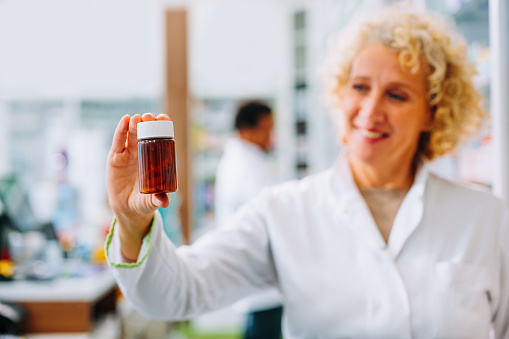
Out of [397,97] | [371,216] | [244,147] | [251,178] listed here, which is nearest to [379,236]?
[371,216]

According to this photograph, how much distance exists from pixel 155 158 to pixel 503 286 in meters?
1.04

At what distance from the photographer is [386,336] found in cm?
128

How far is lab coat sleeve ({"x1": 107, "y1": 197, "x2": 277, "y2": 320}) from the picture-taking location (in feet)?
3.71

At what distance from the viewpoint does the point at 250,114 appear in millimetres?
3338

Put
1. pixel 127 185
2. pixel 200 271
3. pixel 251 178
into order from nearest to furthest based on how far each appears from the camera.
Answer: pixel 127 185
pixel 200 271
pixel 251 178

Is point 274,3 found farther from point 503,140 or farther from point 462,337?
point 462,337

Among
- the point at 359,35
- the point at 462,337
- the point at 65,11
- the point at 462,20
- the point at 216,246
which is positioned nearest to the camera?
the point at 462,337

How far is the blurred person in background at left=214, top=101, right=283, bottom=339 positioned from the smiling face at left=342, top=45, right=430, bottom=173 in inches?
64.1

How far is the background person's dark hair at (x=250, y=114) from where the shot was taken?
10.9 feet

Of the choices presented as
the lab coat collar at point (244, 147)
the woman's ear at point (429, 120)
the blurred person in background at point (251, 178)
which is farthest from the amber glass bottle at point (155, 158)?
the lab coat collar at point (244, 147)

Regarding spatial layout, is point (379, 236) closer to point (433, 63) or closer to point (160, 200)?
point (433, 63)

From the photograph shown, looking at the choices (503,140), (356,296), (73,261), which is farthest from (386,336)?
(73,261)

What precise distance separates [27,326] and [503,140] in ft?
7.07

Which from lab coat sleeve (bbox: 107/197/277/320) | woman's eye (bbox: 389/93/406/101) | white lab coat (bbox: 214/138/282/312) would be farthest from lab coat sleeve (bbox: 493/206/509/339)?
white lab coat (bbox: 214/138/282/312)
